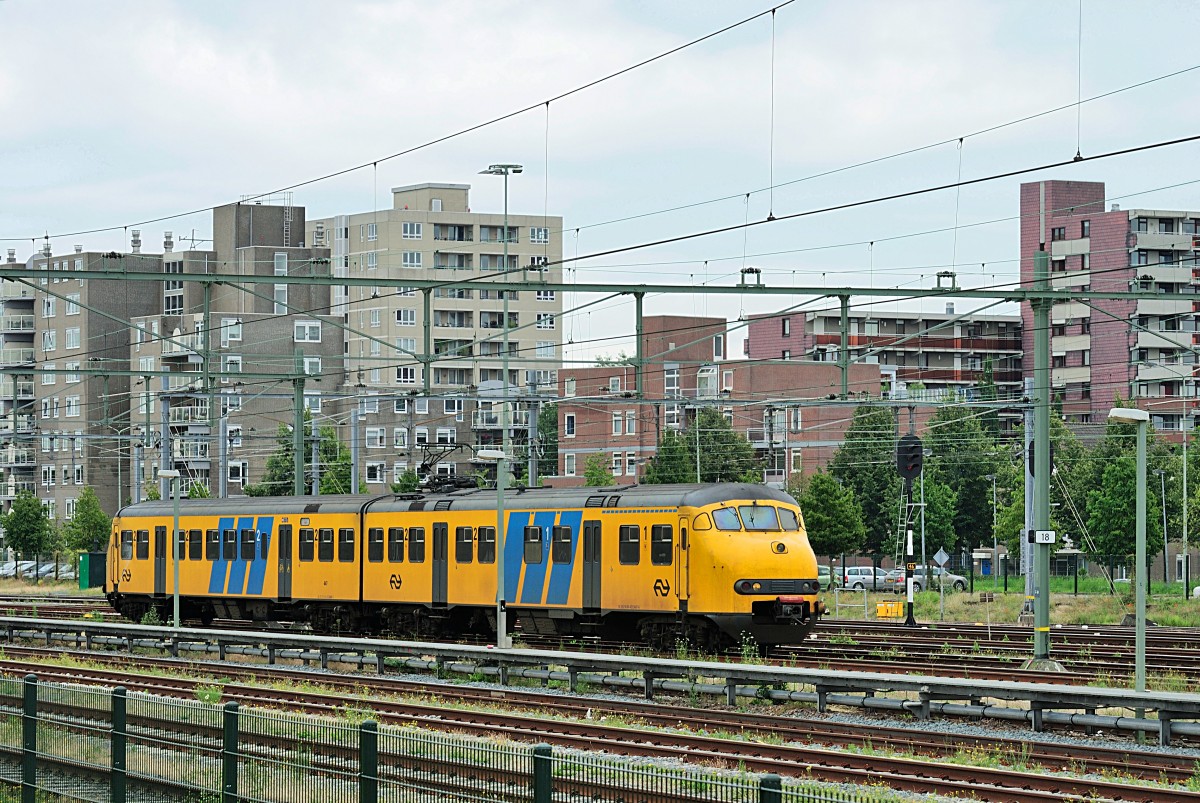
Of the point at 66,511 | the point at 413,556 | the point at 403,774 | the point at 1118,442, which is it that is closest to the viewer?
the point at 403,774

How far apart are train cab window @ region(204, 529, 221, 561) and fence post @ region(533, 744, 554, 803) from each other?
1371 inches

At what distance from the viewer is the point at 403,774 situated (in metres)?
12.2

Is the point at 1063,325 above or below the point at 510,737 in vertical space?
above

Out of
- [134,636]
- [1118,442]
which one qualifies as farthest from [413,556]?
[1118,442]

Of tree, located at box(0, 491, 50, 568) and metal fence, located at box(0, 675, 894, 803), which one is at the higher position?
metal fence, located at box(0, 675, 894, 803)

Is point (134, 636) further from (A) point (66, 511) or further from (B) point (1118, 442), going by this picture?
(A) point (66, 511)

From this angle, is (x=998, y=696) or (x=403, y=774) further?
(x=998, y=696)

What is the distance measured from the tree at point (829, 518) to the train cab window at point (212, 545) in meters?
32.6

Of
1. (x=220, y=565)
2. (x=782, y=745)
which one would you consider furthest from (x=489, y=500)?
(x=782, y=745)

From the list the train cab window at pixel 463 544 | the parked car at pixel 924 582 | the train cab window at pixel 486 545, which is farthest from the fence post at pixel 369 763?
the parked car at pixel 924 582

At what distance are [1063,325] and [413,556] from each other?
9432 cm

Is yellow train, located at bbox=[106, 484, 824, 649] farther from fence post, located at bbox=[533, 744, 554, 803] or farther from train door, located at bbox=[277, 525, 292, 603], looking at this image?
fence post, located at bbox=[533, 744, 554, 803]

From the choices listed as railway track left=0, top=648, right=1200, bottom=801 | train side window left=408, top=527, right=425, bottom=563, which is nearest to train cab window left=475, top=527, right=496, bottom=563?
train side window left=408, top=527, right=425, bottom=563

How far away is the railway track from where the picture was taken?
17.6 meters
